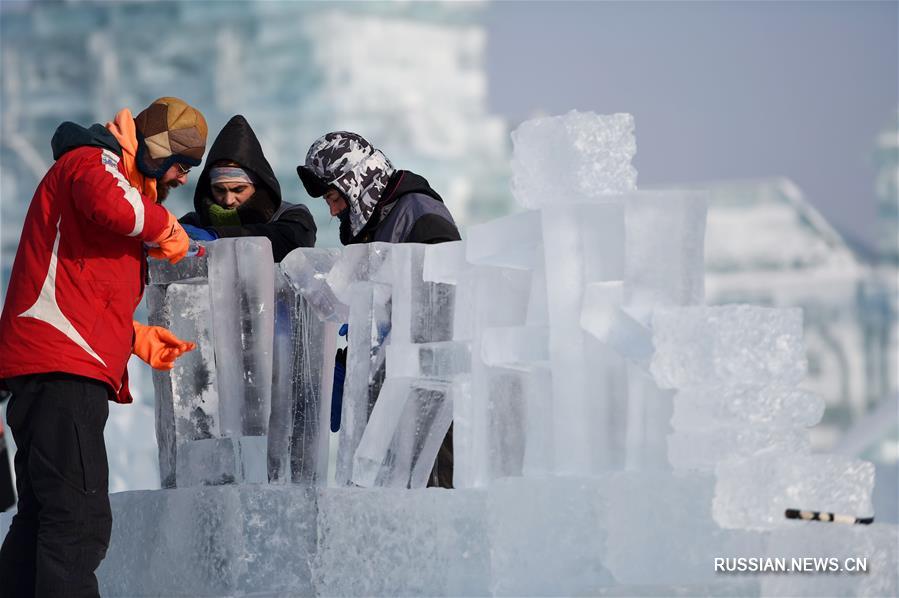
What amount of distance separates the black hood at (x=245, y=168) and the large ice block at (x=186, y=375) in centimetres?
42

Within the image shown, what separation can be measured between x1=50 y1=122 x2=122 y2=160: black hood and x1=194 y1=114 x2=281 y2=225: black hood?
2.54ft

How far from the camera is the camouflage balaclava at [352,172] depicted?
4457 millimetres

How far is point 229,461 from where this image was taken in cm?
424

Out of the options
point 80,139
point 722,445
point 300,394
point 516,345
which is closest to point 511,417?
point 516,345

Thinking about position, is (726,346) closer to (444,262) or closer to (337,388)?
(444,262)

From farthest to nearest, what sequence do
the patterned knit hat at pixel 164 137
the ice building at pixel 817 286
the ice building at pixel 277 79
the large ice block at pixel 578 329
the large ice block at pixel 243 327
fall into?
the ice building at pixel 817 286, the ice building at pixel 277 79, the large ice block at pixel 243 327, the patterned knit hat at pixel 164 137, the large ice block at pixel 578 329

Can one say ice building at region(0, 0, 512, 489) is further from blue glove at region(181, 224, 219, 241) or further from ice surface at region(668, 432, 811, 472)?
ice surface at region(668, 432, 811, 472)

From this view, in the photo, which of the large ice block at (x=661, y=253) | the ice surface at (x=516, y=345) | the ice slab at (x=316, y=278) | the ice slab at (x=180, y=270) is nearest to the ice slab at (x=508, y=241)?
the ice surface at (x=516, y=345)

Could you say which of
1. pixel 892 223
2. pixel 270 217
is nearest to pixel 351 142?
pixel 270 217

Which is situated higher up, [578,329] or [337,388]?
[578,329]

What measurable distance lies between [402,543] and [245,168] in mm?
1379

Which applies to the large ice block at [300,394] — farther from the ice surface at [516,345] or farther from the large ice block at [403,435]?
the ice surface at [516,345]

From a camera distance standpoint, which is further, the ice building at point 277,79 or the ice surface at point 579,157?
the ice building at point 277,79

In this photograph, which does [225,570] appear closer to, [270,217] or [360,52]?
[270,217]
